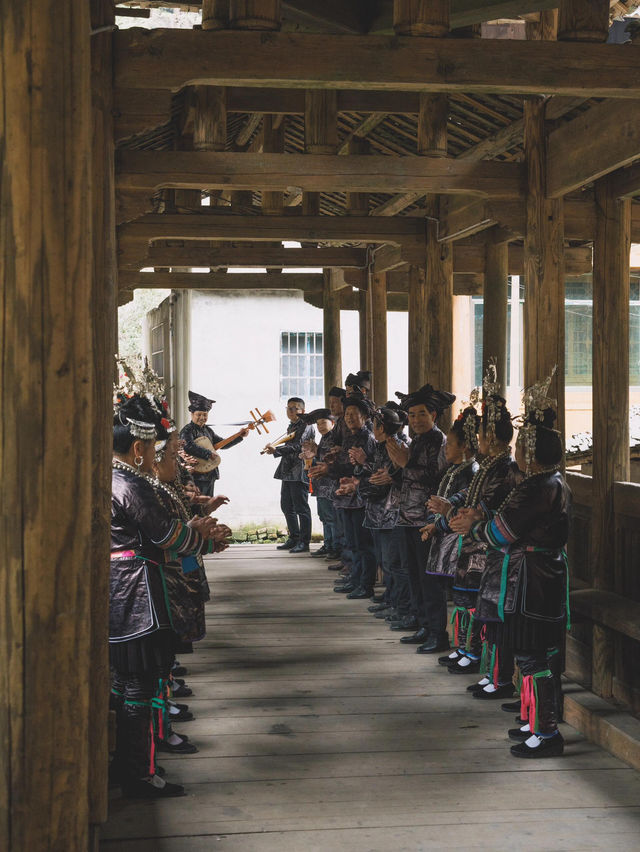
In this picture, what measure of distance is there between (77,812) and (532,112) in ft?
17.4

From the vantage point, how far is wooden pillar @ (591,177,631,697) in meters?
5.94

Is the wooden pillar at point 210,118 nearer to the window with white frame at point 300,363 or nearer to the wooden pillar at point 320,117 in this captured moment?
the wooden pillar at point 320,117

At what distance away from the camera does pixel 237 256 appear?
1083 centimetres

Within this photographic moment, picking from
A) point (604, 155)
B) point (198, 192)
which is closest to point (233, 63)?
point (604, 155)

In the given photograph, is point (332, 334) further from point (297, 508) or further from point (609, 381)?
point (609, 381)

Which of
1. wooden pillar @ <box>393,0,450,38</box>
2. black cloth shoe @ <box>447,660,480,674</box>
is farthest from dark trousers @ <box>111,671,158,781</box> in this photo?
wooden pillar @ <box>393,0,450,38</box>

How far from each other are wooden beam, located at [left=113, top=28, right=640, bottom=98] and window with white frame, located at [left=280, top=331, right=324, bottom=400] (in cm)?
1139

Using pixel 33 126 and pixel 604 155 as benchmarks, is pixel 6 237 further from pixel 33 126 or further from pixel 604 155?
pixel 604 155

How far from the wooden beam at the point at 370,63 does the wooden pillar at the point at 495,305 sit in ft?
14.3

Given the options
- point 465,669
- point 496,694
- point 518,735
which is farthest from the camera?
point 465,669

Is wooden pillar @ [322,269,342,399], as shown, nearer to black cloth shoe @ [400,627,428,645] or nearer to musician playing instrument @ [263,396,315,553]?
musician playing instrument @ [263,396,315,553]

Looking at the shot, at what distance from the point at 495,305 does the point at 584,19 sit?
4537 millimetres

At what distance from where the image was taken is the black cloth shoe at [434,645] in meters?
7.01

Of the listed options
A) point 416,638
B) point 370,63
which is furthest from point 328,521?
point 370,63
